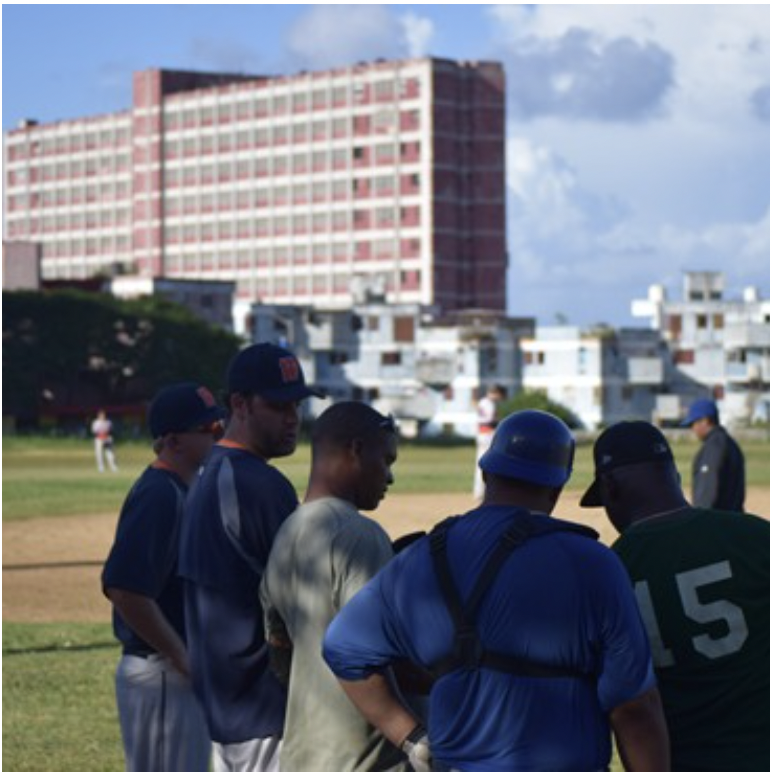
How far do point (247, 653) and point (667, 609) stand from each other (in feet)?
5.54

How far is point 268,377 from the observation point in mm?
7730

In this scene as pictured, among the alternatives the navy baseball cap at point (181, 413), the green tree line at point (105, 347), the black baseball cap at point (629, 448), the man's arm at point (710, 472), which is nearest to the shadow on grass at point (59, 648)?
the man's arm at point (710, 472)

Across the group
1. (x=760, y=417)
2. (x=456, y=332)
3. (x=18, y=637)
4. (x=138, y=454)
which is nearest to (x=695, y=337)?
(x=760, y=417)

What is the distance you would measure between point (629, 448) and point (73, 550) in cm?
2794

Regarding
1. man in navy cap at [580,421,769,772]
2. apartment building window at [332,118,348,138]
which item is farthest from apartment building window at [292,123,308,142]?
man in navy cap at [580,421,769,772]

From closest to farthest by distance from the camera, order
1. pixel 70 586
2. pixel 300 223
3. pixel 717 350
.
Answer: pixel 70 586, pixel 717 350, pixel 300 223

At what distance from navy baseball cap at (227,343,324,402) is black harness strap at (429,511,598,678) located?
205 cm

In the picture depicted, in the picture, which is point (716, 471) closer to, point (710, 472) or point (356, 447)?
point (710, 472)

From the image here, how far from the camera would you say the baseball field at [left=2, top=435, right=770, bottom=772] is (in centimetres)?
1384

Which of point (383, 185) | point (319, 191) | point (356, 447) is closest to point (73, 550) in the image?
point (356, 447)

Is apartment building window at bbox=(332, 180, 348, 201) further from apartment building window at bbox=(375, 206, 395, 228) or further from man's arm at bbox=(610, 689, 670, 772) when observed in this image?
man's arm at bbox=(610, 689, 670, 772)

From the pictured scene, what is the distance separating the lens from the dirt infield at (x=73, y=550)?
24000 millimetres

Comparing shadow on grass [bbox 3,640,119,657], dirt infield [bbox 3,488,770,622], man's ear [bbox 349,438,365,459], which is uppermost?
man's ear [bbox 349,438,365,459]

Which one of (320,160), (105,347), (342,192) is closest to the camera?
(105,347)
